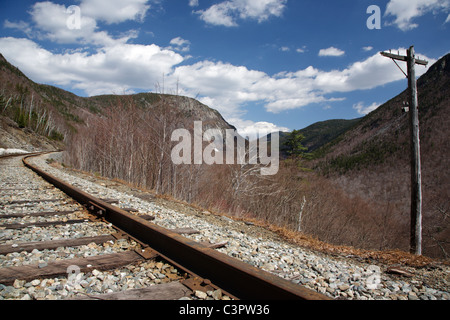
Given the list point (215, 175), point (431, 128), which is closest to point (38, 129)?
point (215, 175)

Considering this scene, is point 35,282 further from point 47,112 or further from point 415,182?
point 47,112

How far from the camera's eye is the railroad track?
1.97 metres

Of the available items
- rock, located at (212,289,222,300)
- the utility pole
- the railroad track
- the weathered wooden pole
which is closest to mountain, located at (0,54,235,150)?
the utility pole

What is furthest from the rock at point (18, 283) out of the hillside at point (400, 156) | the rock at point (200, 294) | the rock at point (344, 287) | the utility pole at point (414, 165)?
the hillside at point (400, 156)

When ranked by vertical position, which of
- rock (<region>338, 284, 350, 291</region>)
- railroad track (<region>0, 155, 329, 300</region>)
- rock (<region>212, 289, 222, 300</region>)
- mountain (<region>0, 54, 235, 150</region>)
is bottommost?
rock (<region>338, 284, 350, 291</region>)

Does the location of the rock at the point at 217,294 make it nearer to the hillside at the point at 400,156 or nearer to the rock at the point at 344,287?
the rock at the point at 344,287

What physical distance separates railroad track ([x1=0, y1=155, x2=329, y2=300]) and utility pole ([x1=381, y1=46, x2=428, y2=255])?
→ 8272mm

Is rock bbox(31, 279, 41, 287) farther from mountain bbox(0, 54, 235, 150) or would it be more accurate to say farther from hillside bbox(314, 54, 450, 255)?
hillside bbox(314, 54, 450, 255)

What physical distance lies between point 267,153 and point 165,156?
8.77 meters

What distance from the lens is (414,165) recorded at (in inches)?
327

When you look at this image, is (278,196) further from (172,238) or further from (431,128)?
(431,128)

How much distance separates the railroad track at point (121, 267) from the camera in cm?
197

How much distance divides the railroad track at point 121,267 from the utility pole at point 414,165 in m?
8.27
